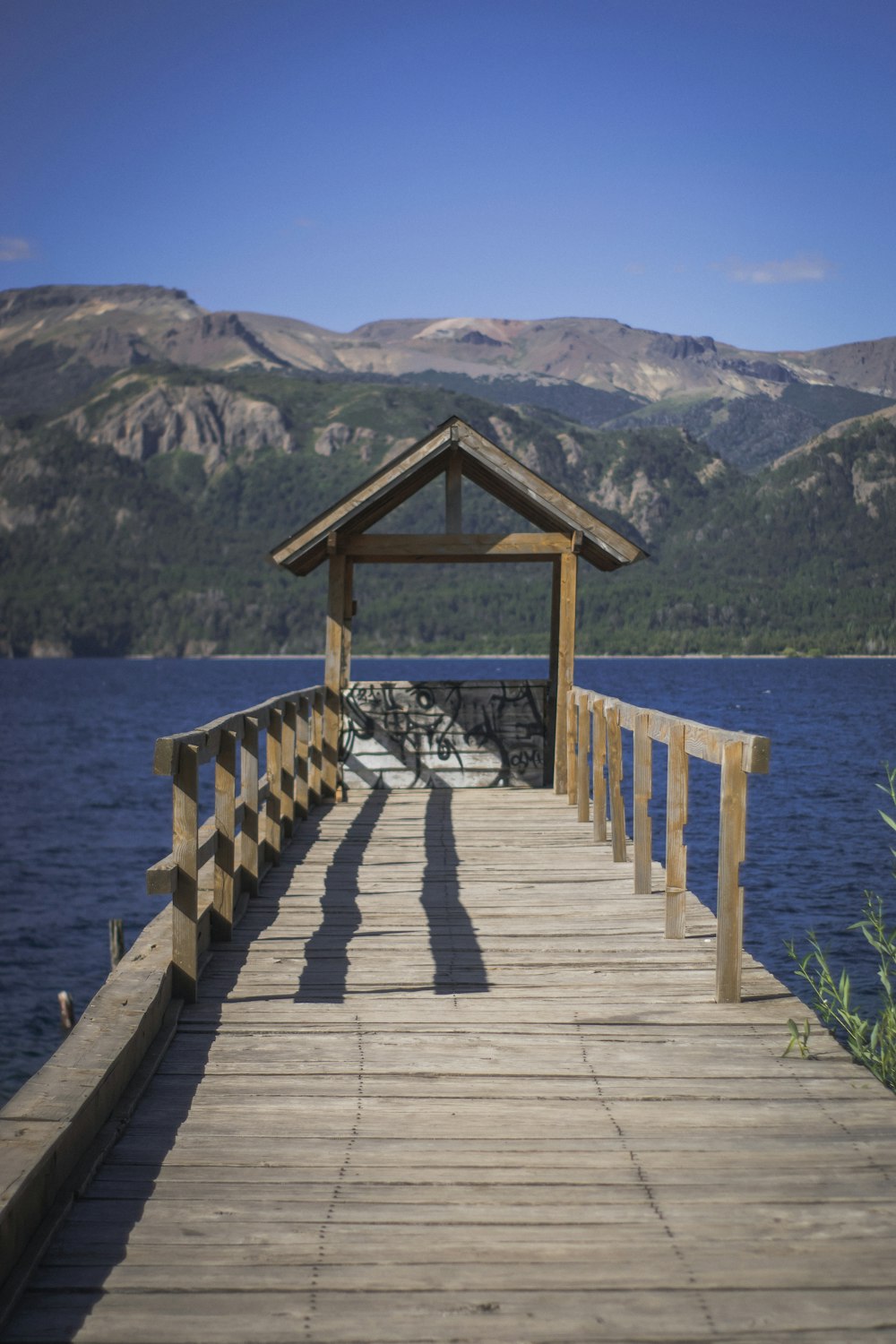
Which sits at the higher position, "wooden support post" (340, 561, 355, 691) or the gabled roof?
the gabled roof

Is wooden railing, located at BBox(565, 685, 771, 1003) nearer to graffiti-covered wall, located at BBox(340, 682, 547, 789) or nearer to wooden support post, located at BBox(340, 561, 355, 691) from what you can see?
graffiti-covered wall, located at BBox(340, 682, 547, 789)

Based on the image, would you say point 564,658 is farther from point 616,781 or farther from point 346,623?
point 616,781

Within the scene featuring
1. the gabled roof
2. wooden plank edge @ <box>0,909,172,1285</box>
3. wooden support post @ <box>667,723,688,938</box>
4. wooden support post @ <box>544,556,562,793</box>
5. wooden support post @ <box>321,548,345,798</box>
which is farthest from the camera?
wooden support post @ <box>544,556,562,793</box>

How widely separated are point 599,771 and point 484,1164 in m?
6.31

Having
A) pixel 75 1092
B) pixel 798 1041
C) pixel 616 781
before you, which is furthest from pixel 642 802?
pixel 75 1092

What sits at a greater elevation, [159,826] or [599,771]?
[599,771]

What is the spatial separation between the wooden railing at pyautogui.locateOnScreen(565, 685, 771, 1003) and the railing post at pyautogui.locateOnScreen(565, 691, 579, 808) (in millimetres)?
1696

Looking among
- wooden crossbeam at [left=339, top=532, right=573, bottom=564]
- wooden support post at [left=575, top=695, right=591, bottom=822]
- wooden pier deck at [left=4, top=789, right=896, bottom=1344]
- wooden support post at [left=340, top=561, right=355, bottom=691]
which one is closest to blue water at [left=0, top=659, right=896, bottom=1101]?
wooden support post at [left=340, top=561, right=355, bottom=691]

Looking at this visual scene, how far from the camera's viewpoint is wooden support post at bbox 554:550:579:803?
13352 millimetres

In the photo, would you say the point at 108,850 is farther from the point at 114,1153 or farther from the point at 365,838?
the point at 114,1153

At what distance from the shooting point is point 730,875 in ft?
19.1

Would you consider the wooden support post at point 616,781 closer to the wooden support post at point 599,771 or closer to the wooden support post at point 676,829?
the wooden support post at point 599,771

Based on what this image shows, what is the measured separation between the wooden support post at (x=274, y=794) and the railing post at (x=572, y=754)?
3720 millimetres

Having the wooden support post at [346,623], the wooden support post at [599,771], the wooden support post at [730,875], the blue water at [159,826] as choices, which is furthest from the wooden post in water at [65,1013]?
the wooden support post at [730,875]
